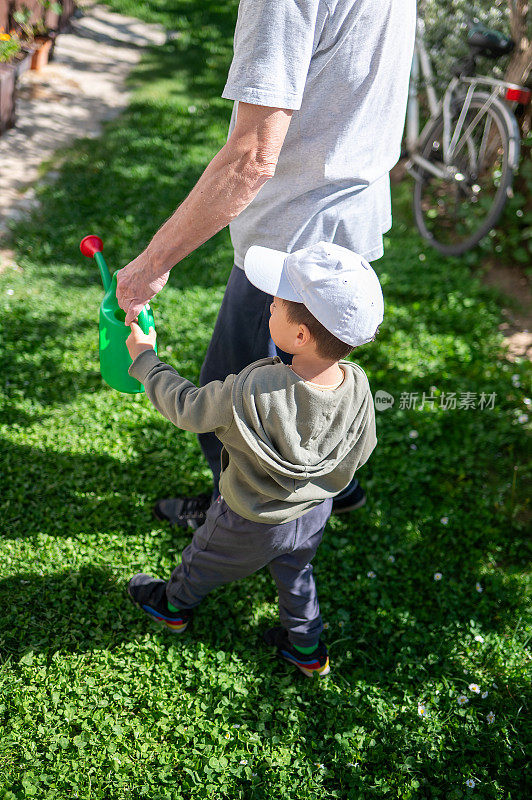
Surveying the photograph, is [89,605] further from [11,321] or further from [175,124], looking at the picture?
[175,124]

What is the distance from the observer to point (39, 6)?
18.7ft

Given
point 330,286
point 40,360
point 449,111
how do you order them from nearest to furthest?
point 330,286 → point 40,360 → point 449,111

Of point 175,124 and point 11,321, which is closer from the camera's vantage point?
point 11,321

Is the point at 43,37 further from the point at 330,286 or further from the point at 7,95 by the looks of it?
the point at 330,286

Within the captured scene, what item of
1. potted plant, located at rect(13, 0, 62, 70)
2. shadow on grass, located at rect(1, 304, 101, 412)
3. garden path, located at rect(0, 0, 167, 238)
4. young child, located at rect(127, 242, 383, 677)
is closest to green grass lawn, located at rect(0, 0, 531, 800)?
shadow on grass, located at rect(1, 304, 101, 412)

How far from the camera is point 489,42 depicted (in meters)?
4.01

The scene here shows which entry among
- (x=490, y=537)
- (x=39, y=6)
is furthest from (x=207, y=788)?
(x=39, y=6)

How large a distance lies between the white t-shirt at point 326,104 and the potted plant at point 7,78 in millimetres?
3803

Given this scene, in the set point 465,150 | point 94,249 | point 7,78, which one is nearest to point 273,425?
point 94,249

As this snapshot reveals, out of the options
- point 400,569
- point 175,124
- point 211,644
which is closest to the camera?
point 211,644

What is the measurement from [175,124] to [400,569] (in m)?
4.41

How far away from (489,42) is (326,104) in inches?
129

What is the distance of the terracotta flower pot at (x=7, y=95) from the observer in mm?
4582

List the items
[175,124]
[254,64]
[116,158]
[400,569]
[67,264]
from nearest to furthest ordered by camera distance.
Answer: [254,64] → [400,569] → [67,264] → [116,158] → [175,124]
